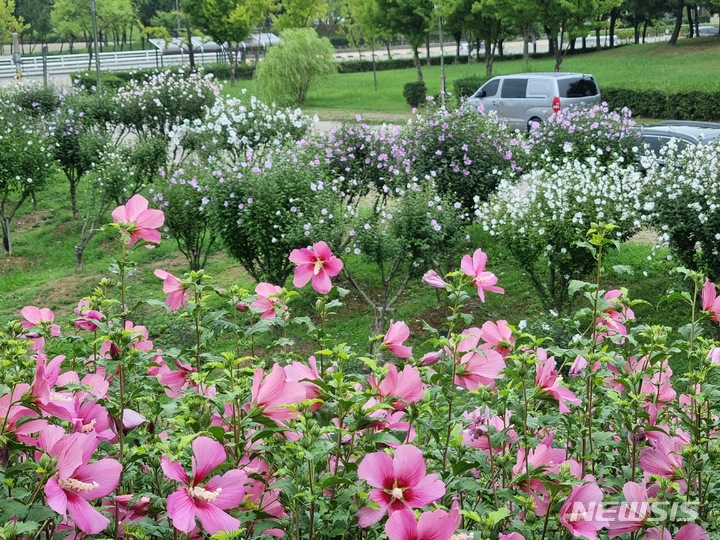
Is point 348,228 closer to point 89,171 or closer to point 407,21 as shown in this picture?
point 89,171

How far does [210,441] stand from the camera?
4.09 ft

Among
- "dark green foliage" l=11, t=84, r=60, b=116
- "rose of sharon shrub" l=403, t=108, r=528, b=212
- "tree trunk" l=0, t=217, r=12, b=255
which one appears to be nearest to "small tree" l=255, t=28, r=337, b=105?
"dark green foliage" l=11, t=84, r=60, b=116

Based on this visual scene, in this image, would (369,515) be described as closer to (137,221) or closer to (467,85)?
(137,221)

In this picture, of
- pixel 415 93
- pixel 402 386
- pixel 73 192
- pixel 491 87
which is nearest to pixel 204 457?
pixel 402 386

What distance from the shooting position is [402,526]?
116 cm

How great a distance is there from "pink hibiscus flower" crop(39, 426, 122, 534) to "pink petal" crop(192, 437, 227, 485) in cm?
12

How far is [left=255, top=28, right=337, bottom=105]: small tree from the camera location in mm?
27859

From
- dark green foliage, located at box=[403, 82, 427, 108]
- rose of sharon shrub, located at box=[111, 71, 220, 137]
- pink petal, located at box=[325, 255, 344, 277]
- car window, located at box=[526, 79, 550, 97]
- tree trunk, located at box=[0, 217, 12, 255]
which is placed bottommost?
tree trunk, located at box=[0, 217, 12, 255]

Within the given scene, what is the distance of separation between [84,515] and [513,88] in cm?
1922

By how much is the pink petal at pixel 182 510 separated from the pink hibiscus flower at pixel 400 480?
23 centimetres

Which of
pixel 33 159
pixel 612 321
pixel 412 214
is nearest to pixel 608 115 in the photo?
pixel 412 214

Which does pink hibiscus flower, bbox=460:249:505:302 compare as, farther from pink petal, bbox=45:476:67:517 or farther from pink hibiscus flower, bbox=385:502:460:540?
pink petal, bbox=45:476:67:517

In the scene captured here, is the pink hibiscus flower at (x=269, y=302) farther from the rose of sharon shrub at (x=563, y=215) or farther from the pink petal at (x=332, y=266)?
the rose of sharon shrub at (x=563, y=215)

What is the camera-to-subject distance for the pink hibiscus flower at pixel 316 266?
1797 millimetres
